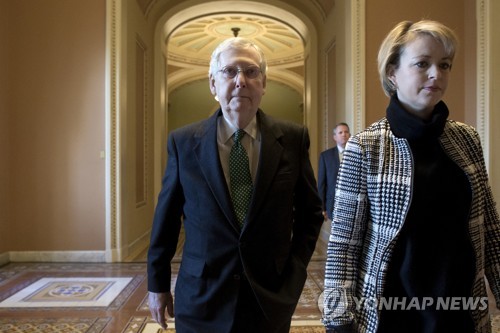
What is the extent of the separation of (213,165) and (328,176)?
326 centimetres

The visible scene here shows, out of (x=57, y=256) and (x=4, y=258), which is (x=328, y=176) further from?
(x=4, y=258)

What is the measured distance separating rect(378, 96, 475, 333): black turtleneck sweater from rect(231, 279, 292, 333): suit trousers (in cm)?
40

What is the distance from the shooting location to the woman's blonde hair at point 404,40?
1.18 meters

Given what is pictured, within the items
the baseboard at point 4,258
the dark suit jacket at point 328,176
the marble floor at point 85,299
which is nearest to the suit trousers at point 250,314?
the marble floor at point 85,299

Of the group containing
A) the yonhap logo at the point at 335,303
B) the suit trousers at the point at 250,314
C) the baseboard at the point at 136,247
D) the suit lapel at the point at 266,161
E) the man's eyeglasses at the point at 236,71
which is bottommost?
the baseboard at the point at 136,247

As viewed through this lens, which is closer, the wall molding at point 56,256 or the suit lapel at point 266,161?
the suit lapel at point 266,161

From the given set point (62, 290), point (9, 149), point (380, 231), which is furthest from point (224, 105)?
point (9, 149)

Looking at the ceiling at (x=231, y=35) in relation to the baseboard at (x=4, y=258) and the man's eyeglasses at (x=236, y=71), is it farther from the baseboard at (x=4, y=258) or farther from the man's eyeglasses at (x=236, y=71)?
the man's eyeglasses at (x=236, y=71)

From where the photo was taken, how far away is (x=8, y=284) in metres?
4.67

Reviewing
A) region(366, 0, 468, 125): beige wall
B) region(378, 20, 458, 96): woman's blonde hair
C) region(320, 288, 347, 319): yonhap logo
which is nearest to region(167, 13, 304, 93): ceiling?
region(366, 0, 468, 125): beige wall

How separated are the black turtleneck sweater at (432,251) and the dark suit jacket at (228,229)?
406 mm

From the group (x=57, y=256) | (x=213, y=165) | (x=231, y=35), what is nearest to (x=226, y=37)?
(x=231, y=35)

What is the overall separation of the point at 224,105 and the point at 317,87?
6.70 meters

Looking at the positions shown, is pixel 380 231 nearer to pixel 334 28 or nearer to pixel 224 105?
pixel 224 105
